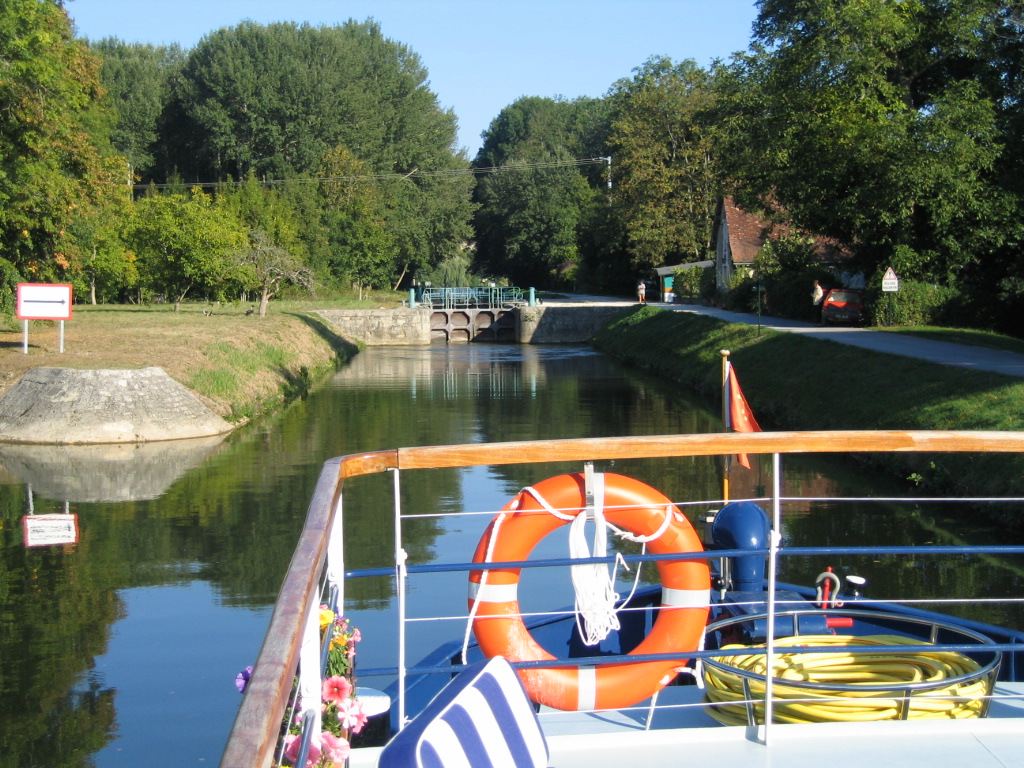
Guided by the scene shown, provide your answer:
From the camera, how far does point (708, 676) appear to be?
165 inches

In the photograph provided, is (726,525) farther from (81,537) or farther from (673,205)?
(673,205)

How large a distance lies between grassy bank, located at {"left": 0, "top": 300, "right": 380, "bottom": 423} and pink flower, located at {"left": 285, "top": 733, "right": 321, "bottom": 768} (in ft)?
60.2

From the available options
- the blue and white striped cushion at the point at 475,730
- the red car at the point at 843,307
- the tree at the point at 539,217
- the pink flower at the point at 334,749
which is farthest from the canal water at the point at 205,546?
the tree at the point at 539,217

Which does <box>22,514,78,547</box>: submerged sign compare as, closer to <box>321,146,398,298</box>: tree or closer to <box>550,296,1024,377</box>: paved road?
<box>550,296,1024,377</box>: paved road

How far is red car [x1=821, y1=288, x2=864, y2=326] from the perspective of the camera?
30062 millimetres

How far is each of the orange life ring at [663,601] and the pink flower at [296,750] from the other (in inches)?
52.3

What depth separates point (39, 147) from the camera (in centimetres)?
2152

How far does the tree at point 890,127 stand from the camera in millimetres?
26000

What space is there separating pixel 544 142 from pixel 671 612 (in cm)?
8494

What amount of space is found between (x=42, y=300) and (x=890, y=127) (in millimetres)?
19186

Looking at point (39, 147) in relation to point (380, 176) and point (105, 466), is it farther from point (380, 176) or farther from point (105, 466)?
point (380, 176)

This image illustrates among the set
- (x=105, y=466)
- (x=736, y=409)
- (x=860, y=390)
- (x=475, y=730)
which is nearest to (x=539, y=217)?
(x=860, y=390)

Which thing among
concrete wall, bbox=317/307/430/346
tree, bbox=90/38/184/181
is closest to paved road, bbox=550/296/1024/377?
concrete wall, bbox=317/307/430/346

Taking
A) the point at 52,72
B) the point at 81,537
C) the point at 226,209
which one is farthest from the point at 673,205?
the point at 81,537
